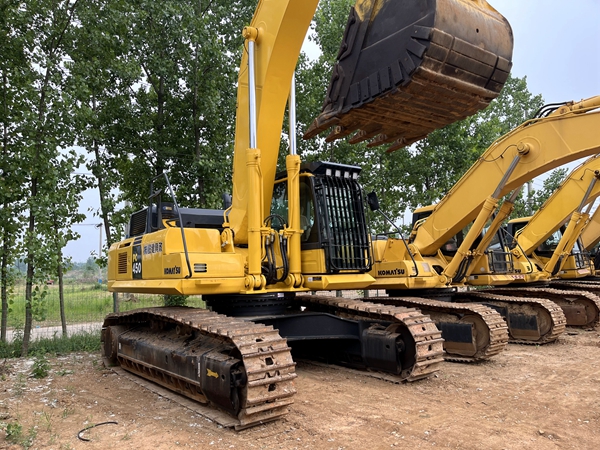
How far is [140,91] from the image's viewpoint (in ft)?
41.0

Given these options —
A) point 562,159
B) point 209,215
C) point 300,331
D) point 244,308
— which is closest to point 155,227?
point 209,215

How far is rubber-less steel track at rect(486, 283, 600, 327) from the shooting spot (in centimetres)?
1133

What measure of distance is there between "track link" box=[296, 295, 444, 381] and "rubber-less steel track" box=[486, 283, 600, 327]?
5434mm

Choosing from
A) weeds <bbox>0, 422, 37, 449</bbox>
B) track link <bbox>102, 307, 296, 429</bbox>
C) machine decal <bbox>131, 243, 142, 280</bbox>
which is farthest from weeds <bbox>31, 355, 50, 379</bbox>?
weeds <bbox>0, 422, 37, 449</bbox>

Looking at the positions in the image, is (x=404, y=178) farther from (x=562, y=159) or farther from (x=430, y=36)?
(x=430, y=36)

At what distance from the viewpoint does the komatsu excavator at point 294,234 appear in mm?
5188

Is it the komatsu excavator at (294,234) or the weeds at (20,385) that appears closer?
the komatsu excavator at (294,234)

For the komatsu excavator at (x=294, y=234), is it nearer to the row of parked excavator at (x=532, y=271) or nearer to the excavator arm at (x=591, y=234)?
the row of parked excavator at (x=532, y=271)

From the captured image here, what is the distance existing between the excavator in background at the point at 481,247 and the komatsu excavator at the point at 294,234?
196cm

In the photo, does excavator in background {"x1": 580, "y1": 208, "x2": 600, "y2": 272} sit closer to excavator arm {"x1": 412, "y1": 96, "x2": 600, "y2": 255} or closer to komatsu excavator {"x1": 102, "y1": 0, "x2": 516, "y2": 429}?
excavator arm {"x1": 412, "y1": 96, "x2": 600, "y2": 255}

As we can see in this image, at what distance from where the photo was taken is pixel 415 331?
625 centimetres

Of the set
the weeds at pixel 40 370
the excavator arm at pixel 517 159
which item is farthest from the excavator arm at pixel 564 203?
the weeds at pixel 40 370

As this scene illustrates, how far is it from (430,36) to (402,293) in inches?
225

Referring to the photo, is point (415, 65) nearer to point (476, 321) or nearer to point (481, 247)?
point (476, 321)
